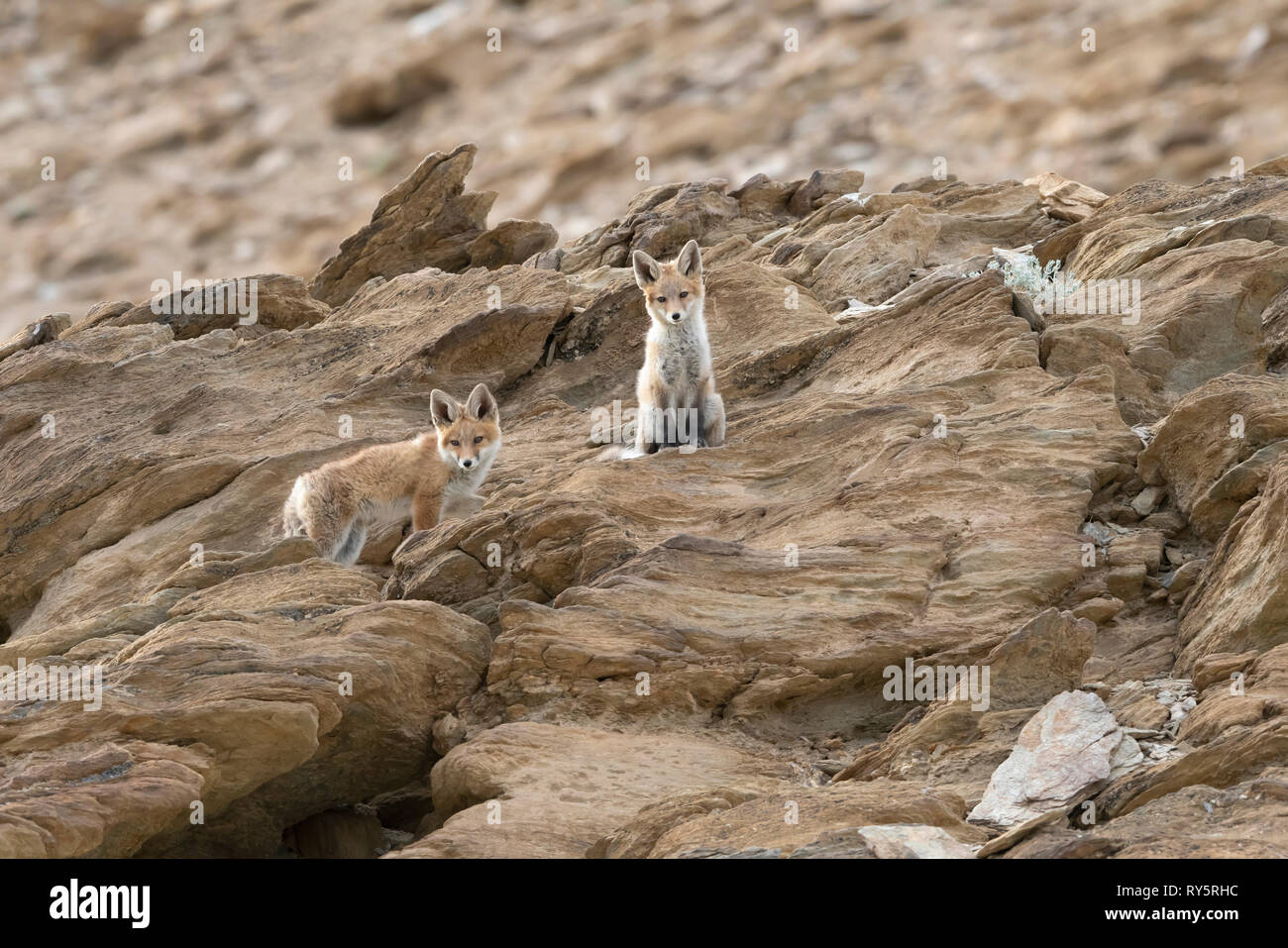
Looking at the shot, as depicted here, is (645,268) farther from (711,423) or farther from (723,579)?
(723,579)

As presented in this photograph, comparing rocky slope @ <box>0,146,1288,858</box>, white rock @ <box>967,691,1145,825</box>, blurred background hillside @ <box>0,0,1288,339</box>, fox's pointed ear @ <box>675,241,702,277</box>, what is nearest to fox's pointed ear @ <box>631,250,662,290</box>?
fox's pointed ear @ <box>675,241,702,277</box>

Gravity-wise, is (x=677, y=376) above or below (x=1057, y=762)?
above

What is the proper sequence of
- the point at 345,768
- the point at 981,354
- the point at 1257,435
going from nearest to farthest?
the point at 345,768
the point at 1257,435
the point at 981,354

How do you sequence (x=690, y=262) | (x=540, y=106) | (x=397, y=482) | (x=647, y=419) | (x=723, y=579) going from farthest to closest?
(x=540, y=106), (x=690, y=262), (x=647, y=419), (x=397, y=482), (x=723, y=579)

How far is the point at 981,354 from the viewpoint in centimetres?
1557

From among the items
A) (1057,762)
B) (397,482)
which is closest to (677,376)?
(397,482)

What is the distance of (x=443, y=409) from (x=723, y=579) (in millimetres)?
5156

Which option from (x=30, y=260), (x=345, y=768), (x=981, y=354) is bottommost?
(x=345, y=768)

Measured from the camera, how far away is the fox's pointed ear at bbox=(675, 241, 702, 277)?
645 inches

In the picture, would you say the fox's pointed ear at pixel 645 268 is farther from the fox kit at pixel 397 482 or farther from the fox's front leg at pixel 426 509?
the fox's front leg at pixel 426 509

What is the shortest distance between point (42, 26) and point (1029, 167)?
27.8 meters

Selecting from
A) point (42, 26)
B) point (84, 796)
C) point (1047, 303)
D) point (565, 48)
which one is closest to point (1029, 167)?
point (565, 48)

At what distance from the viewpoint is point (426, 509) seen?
1518cm

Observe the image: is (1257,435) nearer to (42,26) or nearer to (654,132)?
(654,132)
